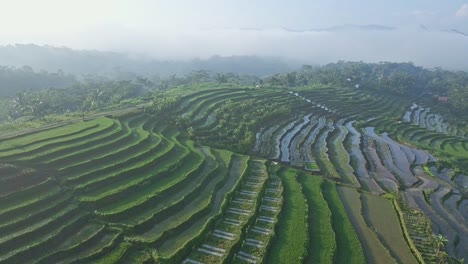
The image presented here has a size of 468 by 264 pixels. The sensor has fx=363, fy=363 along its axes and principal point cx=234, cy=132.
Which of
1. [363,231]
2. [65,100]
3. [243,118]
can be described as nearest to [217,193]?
[363,231]

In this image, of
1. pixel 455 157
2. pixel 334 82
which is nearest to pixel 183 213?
pixel 455 157

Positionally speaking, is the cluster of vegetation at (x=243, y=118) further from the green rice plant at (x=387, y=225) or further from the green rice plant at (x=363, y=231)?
the green rice plant at (x=387, y=225)

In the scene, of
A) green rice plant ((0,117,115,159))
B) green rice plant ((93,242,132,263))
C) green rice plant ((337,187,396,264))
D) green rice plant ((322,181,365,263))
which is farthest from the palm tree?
green rice plant ((0,117,115,159))

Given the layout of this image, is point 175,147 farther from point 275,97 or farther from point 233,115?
point 275,97

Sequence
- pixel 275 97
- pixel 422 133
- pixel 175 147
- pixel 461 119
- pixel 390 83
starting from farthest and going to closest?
pixel 390 83, pixel 461 119, pixel 275 97, pixel 422 133, pixel 175 147

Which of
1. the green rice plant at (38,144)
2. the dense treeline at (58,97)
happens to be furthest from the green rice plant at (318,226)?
the dense treeline at (58,97)

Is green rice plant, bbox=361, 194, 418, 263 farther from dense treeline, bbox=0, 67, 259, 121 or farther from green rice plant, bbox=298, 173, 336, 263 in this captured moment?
dense treeline, bbox=0, 67, 259, 121
